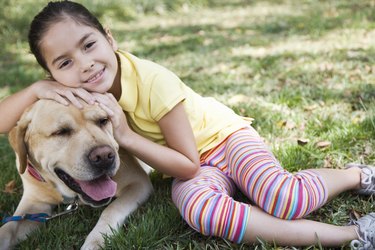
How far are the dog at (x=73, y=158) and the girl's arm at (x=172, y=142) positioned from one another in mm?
66

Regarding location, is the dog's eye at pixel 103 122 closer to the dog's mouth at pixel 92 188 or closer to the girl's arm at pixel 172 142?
the girl's arm at pixel 172 142

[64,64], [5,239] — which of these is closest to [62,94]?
[64,64]

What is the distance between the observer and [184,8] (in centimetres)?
1048

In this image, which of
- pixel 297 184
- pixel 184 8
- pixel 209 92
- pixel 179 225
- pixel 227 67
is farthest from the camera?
pixel 184 8

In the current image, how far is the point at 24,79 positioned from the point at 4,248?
382cm

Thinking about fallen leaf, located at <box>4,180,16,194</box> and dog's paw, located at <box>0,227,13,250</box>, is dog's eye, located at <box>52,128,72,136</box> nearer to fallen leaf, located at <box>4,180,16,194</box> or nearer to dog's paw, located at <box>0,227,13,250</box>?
dog's paw, located at <box>0,227,13,250</box>

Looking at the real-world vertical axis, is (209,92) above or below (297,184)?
below

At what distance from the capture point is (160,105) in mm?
2619

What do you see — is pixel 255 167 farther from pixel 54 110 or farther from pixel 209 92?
pixel 209 92

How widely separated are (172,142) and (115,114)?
0.37 m

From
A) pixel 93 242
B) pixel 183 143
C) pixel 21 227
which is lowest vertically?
pixel 21 227

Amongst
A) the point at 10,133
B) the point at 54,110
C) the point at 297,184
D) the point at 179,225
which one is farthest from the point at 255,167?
the point at 10,133

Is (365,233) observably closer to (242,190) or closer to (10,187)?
(242,190)

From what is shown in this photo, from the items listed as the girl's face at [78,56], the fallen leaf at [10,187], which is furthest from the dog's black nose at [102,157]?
the fallen leaf at [10,187]
